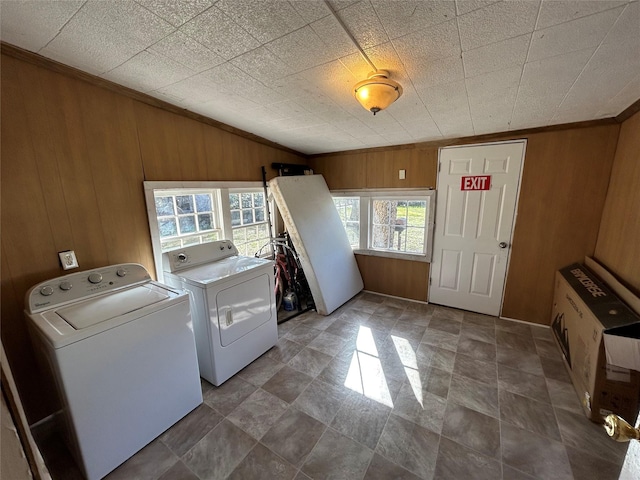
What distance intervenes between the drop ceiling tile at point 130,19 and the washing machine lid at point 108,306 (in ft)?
4.96

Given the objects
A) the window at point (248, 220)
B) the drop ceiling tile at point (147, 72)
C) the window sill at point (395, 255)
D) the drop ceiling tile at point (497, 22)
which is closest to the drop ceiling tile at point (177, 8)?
the drop ceiling tile at point (147, 72)

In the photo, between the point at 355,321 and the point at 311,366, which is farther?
the point at 355,321

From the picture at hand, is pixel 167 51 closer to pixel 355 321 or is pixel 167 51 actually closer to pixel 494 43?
pixel 494 43

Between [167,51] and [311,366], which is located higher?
[167,51]

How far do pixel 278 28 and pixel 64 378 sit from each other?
2063 mm

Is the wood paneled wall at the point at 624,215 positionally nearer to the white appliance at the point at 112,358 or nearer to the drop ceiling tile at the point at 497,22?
the drop ceiling tile at the point at 497,22

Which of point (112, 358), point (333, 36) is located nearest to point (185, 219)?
point (112, 358)

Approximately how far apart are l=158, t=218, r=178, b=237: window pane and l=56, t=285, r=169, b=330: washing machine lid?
689 mm

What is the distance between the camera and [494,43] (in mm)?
1285

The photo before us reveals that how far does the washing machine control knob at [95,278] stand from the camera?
1807mm

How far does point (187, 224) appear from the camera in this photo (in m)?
2.63

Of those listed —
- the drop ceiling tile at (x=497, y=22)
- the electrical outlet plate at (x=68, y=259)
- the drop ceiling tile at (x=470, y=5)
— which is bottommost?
the electrical outlet plate at (x=68, y=259)

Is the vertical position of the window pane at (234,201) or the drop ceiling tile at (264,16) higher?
the drop ceiling tile at (264,16)

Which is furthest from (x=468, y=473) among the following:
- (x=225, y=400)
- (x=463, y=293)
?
(x=463, y=293)
